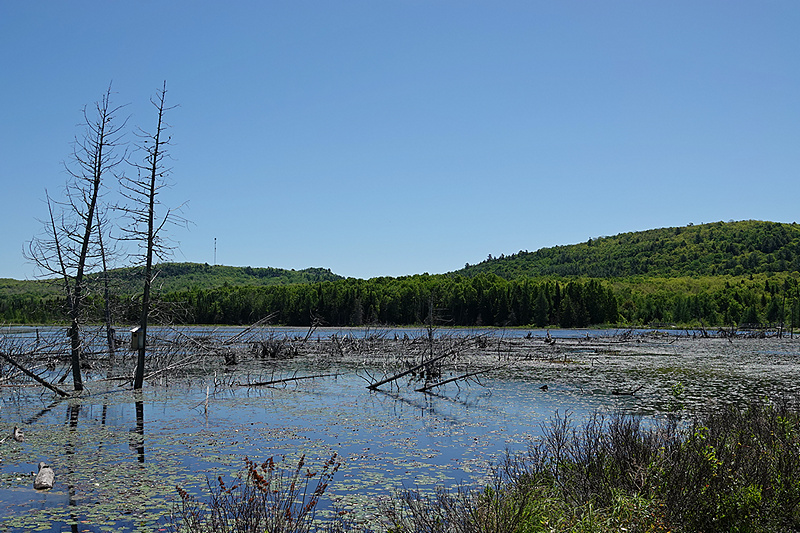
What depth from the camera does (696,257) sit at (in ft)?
559

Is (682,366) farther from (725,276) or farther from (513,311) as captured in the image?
(725,276)

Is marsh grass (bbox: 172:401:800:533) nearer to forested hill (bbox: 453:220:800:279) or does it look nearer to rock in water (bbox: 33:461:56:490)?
rock in water (bbox: 33:461:56:490)

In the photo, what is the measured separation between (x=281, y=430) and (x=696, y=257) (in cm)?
17690

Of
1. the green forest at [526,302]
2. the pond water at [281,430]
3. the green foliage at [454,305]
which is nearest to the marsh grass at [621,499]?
the pond water at [281,430]

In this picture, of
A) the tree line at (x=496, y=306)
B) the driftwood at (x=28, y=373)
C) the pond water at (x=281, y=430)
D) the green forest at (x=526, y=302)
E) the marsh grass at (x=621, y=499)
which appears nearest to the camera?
the marsh grass at (x=621, y=499)

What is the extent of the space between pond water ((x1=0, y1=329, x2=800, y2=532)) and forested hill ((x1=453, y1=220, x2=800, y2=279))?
475 ft

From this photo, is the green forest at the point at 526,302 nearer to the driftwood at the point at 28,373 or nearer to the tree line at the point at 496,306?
the tree line at the point at 496,306

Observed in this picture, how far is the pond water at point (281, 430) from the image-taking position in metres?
9.02

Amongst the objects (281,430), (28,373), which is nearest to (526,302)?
(281,430)

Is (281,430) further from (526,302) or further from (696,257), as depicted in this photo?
(696,257)

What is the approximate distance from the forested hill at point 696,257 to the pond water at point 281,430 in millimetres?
144880

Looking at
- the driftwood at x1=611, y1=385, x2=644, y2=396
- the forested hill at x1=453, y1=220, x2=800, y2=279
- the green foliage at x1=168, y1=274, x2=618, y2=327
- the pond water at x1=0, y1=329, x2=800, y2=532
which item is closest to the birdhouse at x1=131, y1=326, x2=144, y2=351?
the pond water at x1=0, y1=329, x2=800, y2=532

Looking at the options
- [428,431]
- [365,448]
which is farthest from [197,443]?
[428,431]

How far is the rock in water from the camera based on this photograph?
30.4ft
